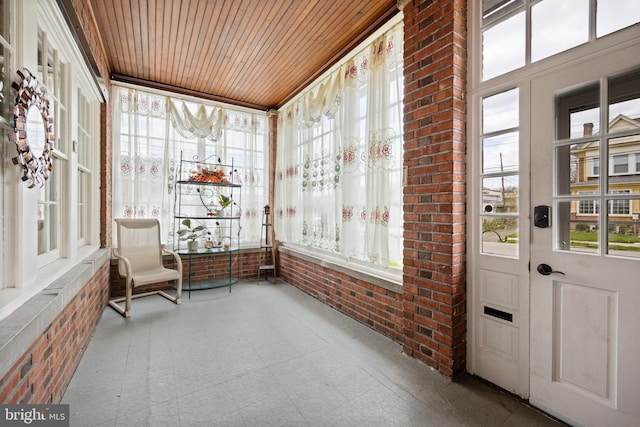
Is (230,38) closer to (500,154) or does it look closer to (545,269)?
(500,154)

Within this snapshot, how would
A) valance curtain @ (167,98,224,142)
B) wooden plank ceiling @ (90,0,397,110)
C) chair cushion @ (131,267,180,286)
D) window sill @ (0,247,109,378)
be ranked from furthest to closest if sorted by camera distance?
valance curtain @ (167,98,224,142) < chair cushion @ (131,267,180,286) < wooden plank ceiling @ (90,0,397,110) < window sill @ (0,247,109,378)

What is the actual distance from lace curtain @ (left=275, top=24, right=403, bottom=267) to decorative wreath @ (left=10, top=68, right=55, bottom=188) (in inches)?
93.6

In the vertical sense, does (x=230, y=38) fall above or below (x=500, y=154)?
above

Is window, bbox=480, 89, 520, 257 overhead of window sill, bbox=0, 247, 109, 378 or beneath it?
overhead

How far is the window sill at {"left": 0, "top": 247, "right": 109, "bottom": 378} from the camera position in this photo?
108cm

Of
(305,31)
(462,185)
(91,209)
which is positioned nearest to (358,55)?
(305,31)

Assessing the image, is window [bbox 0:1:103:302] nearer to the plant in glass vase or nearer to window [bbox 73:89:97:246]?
window [bbox 73:89:97:246]

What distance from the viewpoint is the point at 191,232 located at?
4.11 meters

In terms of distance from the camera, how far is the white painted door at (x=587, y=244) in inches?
55.9

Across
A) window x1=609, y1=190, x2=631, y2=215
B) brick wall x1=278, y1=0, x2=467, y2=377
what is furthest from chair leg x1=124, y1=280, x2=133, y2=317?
window x1=609, y1=190, x2=631, y2=215

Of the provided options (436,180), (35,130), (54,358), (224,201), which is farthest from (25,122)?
(224,201)

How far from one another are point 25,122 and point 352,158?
245 centimetres

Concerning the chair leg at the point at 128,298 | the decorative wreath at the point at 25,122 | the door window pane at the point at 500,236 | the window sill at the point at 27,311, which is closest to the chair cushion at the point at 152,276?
the chair leg at the point at 128,298

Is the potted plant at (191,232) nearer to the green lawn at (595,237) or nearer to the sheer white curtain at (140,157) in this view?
the sheer white curtain at (140,157)
